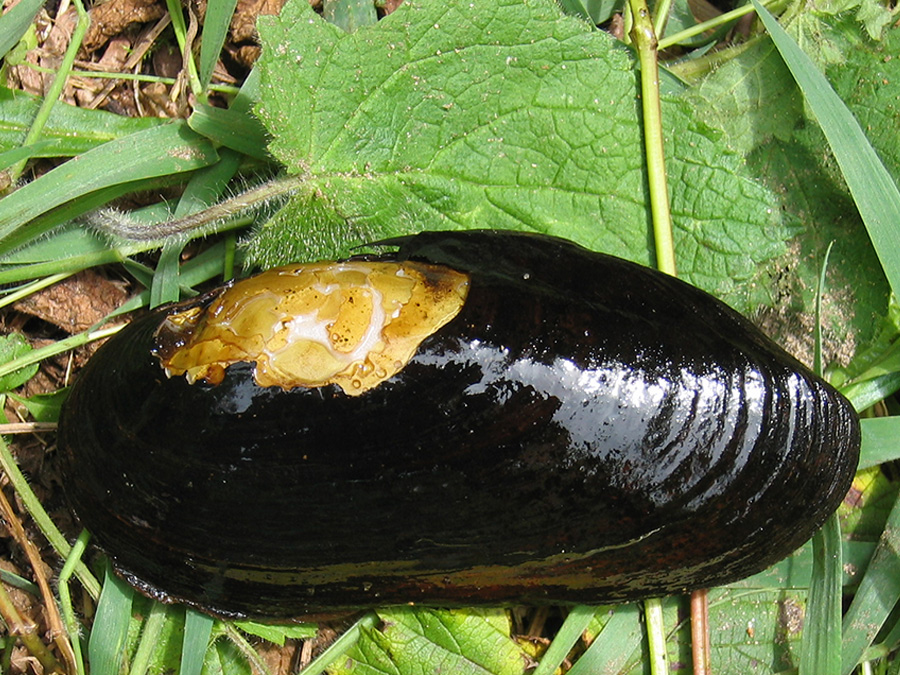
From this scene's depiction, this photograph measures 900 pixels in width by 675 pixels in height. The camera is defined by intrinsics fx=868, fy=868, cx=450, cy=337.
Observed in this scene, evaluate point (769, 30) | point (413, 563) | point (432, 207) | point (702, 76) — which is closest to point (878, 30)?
point (769, 30)

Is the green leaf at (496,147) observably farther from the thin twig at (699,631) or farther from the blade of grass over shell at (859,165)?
the thin twig at (699,631)

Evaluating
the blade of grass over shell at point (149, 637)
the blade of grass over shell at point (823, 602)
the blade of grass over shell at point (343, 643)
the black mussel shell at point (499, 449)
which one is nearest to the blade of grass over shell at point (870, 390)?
the blade of grass over shell at point (823, 602)

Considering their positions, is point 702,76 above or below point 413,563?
above

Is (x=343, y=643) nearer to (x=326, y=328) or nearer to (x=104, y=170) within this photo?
(x=326, y=328)

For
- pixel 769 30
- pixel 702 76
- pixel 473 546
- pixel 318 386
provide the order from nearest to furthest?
pixel 318 386 < pixel 473 546 < pixel 769 30 < pixel 702 76

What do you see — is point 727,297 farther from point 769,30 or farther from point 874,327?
point 769,30

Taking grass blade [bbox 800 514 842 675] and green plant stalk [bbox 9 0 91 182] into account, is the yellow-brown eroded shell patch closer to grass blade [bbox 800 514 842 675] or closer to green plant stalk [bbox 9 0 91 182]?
green plant stalk [bbox 9 0 91 182]
